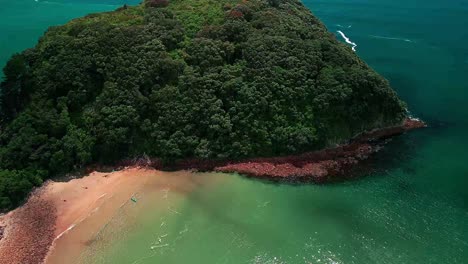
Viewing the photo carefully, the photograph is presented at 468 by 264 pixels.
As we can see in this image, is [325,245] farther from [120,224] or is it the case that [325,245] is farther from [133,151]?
[133,151]

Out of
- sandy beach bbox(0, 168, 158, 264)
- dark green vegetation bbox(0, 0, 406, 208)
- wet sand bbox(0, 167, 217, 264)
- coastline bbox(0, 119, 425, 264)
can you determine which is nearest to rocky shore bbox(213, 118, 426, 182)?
coastline bbox(0, 119, 425, 264)

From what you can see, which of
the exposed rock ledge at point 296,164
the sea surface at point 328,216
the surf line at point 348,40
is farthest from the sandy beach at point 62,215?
the surf line at point 348,40

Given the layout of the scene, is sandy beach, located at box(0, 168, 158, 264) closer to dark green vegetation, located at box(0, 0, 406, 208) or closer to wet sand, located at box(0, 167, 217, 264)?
wet sand, located at box(0, 167, 217, 264)

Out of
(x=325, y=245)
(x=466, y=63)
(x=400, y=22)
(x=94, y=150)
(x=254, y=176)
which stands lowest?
(x=325, y=245)

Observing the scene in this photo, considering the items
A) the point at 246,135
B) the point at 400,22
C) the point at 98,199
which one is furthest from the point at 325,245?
the point at 400,22

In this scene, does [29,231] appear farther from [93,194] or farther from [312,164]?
[312,164]

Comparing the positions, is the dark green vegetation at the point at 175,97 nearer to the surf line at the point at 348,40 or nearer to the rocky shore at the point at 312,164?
the rocky shore at the point at 312,164

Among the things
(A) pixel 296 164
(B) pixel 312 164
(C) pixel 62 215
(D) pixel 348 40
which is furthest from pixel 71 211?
(D) pixel 348 40

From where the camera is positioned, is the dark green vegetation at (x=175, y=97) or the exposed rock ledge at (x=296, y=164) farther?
the dark green vegetation at (x=175, y=97)
